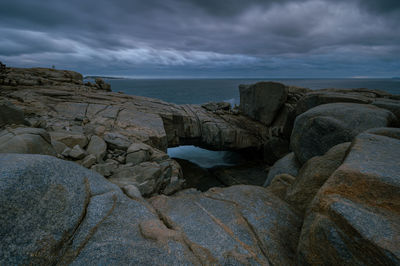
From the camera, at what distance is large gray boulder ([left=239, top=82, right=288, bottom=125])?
651 inches

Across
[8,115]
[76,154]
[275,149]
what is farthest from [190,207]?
[275,149]

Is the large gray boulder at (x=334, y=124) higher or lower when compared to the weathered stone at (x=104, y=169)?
A: higher

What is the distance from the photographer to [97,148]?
22.2ft

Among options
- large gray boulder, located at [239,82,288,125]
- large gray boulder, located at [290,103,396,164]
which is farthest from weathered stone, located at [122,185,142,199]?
large gray boulder, located at [239,82,288,125]

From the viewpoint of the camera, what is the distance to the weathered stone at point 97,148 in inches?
254

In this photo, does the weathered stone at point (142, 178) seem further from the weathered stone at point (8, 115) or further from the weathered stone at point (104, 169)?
the weathered stone at point (8, 115)

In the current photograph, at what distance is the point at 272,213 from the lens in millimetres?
4090

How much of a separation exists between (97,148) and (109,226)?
441 centimetres

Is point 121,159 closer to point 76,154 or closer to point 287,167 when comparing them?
point 76,154

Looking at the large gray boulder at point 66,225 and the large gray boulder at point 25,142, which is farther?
the large gray boulder at point 25,142

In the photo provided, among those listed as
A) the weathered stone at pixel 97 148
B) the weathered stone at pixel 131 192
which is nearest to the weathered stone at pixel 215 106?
the weathered stone at pixel 97 148

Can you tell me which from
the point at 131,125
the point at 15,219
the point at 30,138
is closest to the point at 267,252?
the point at 15,219

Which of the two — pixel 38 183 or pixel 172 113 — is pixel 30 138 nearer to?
pixel 38 183

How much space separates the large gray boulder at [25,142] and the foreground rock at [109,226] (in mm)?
1594
